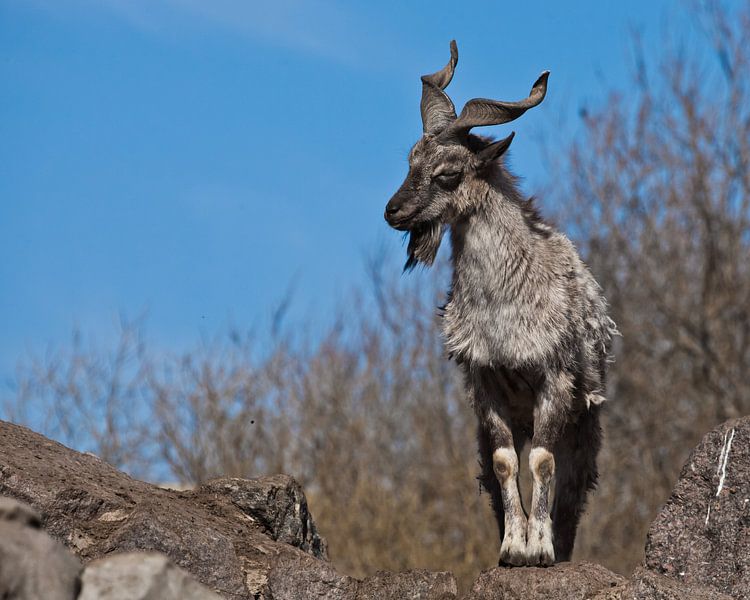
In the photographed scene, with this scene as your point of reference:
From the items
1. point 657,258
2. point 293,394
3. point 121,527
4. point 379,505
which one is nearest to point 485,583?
point 121,527

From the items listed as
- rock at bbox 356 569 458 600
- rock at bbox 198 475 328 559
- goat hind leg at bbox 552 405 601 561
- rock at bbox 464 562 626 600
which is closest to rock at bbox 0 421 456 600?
rock at bbox 356 569 458 600

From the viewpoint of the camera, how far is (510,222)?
8227mm

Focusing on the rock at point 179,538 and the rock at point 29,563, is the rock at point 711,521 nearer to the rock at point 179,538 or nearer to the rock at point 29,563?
the rock at point 179,538

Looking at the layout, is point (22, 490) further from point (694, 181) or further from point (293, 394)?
point (694, 181)

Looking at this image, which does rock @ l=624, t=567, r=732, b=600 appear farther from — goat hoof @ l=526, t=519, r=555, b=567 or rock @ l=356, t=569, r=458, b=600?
rock @ l=356, t=569, r=458, b=600

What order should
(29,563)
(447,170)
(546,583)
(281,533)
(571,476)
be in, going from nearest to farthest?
(29,563), (546,583), (447,170), (571,476), (281,533)

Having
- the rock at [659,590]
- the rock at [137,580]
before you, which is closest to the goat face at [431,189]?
the rock at [659,590]

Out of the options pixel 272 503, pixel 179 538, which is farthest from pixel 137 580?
pixel 272 503

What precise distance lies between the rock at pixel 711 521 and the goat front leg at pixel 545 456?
1014 millimetres

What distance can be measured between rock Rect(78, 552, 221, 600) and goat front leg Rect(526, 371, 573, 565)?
2.85m

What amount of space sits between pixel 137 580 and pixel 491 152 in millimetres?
4138

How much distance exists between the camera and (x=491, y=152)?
815cm

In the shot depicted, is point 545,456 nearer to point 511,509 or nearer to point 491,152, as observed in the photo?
point 511,509

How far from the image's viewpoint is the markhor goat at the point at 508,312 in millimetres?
7859
